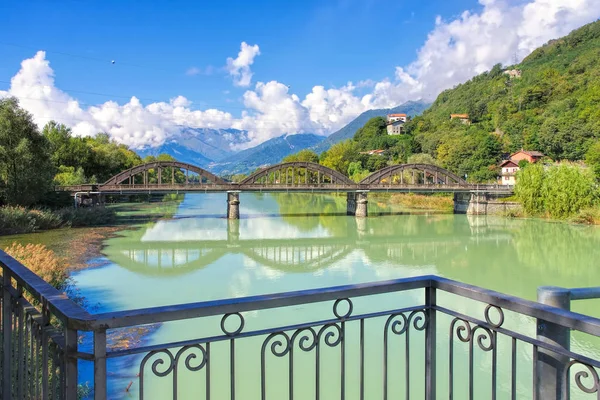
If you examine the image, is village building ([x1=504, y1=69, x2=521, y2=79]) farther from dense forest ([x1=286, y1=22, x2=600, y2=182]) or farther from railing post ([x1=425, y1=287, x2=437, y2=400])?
railing post ([x1=425, y1=287, x2=437, y2=400])

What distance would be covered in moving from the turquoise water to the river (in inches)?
1.5

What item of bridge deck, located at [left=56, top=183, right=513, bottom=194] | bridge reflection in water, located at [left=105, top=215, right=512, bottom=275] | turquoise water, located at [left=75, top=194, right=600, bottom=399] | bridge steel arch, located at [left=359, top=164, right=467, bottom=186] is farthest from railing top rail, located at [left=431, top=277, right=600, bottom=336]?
bridge steel arch, located at [left=359, top=164, right=467, bottom=186]

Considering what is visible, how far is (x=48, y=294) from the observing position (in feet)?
6.07

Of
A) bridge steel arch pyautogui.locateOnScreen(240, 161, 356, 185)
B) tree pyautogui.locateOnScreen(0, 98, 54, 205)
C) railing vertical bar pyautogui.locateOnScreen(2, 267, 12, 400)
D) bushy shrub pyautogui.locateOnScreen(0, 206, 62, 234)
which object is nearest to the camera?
railing vertical bar pyautogui.locateOnScreen(2, 267, 12, 400)

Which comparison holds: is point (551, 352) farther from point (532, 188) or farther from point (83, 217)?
point (532, 188)

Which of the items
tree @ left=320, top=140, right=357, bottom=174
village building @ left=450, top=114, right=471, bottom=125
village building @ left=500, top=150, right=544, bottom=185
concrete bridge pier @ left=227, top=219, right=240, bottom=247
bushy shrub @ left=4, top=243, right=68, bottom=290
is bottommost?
concrete bridge pier @ left=227, top=219, right=240, bottom=247

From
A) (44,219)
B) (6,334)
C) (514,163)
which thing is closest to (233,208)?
(44,219)

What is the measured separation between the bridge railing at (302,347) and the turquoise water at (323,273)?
0.17 ft

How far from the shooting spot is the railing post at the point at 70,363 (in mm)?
1663

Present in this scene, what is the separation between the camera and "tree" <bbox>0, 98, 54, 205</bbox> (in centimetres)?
2425

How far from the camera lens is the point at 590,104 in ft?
177

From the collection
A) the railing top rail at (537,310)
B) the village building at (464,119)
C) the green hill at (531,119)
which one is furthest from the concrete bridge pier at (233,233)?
the village building at (464,119)

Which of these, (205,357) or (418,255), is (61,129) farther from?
(205,357)

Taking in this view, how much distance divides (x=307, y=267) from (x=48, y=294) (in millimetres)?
16387
